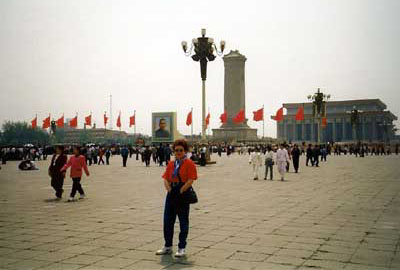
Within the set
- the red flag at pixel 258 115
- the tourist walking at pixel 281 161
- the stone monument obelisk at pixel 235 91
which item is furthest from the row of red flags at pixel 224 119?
the tourist walking at pixel 281 161

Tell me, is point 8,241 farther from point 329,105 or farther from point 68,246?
point 329,105

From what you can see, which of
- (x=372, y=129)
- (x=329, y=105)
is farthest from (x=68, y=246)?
(x=329, y=105)

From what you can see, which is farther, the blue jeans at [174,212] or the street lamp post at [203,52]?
the street lamp post at [203,52]

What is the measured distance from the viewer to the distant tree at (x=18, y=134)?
9969 cm

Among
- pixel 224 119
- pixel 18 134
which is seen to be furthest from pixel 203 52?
pixel 18 134

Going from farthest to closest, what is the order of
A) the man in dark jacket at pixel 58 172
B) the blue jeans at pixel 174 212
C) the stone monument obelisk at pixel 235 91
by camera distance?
the stone monument obelisk at pixel 235 91, the man in dark jacket at pixel 58 172, the blue jeans at pixel 174 212

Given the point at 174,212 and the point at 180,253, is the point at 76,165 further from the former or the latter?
the point at 180,253

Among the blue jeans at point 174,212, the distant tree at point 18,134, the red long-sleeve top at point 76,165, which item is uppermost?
the distant tree at point 18,134

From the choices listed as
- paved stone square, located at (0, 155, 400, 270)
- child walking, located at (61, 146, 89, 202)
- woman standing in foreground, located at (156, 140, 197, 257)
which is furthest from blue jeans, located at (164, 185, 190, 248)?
child walking, located at (61, 146, 89, 202)

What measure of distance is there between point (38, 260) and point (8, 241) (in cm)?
135

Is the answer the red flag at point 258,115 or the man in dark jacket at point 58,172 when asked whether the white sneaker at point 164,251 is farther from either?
the red flag at point 258,115

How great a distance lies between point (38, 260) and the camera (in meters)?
5.47

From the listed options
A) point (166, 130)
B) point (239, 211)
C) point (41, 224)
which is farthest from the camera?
point (166, 130)

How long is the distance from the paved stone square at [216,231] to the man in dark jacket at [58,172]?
350 millimetres
